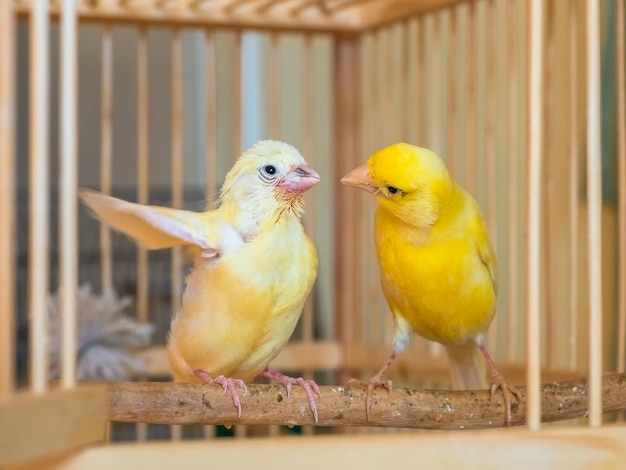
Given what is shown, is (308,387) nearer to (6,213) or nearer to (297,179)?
(297,179)

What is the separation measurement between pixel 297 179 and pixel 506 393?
313mm

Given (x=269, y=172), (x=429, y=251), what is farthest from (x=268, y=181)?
(x=429, y=251)

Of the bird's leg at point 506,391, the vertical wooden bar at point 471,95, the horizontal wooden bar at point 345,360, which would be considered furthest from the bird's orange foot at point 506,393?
the vertical wooden bar at point 471,95

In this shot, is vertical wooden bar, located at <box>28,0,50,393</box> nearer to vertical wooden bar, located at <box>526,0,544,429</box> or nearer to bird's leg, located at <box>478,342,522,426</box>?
vertical wooden bar, located at <box>526,0,544,429</box>

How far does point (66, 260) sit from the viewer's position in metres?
0.54

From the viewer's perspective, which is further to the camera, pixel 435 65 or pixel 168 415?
pixel 435 65

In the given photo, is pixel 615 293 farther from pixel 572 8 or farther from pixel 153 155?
pixel 153 155

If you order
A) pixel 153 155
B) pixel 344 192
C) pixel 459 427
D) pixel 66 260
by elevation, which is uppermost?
pixel 153 155

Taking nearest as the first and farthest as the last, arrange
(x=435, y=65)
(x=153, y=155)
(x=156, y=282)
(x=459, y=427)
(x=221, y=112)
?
(x=459, y=427)
(x=435, y=65)
(x=156, y=282)
(x=221, y=112)
(x=153, y=155)

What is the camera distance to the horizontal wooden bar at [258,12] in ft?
4.61

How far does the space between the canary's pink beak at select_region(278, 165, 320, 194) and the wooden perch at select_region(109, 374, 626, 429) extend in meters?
0.19

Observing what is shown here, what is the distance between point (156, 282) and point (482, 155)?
88 cm

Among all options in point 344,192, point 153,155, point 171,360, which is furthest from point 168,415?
point 153,155

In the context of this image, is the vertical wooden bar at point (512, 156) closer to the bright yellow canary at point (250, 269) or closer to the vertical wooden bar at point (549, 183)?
the vertical wooden bar at point (549, 183)
